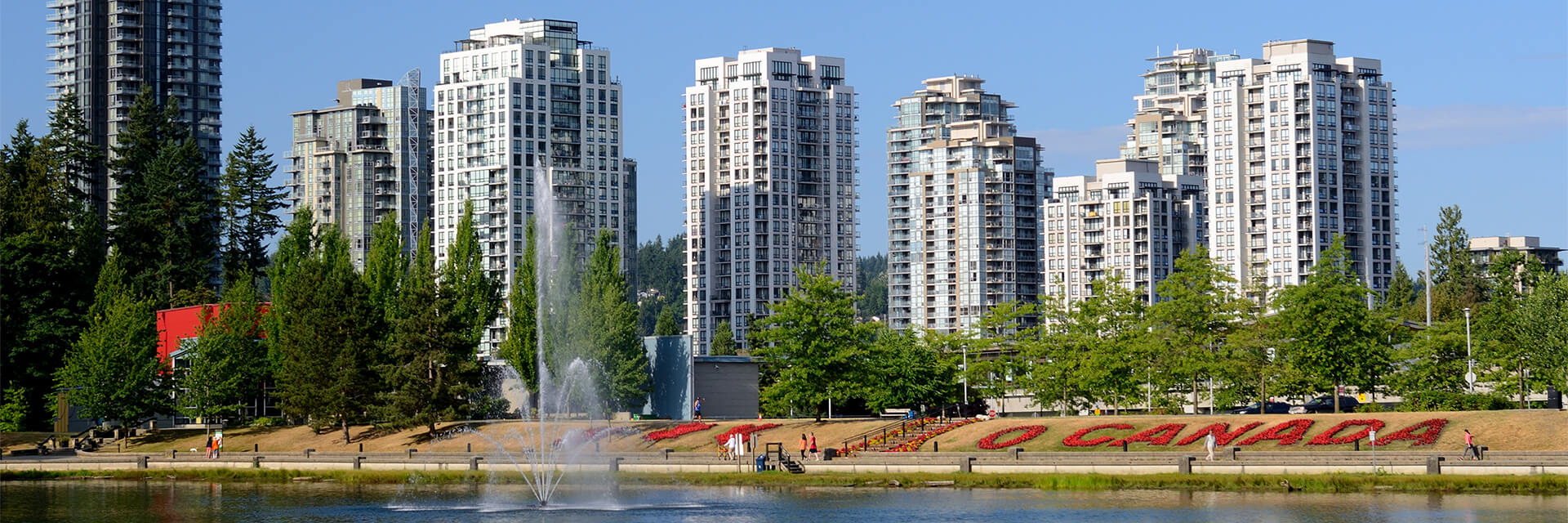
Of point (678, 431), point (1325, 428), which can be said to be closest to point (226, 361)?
point (678, 431)

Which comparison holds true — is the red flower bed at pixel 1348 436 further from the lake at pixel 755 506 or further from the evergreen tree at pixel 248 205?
A: the evergreen tree at pixel 248 205

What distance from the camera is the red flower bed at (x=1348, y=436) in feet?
212

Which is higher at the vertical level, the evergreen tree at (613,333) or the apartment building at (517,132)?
the apartment building at (517,132)

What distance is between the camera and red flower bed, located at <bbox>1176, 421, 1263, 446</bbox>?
220 ft

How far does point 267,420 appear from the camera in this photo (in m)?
96.2

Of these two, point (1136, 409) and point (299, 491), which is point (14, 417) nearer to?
point (299, 491)

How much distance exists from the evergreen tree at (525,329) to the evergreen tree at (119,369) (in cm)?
1968

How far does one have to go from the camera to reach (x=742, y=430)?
79750 mm

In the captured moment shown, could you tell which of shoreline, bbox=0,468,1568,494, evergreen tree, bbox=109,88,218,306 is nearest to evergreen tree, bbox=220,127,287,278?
evergreen tree, bbox=109,88,218,306

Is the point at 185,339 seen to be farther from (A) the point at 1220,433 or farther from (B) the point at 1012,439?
(A) the point at 1220,433

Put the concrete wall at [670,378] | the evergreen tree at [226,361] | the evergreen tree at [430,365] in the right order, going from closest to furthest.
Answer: the evergreen tree at [430,365]
the evergreen tree at [226,361]
the concrete wall at [670,378]

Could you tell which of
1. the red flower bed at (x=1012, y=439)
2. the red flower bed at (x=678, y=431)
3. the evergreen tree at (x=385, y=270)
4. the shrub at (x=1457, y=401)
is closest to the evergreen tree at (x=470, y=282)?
the evergreen tree at (x=385, y=270)

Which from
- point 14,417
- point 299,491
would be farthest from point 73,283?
point 299,491

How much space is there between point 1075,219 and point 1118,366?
116166mm
